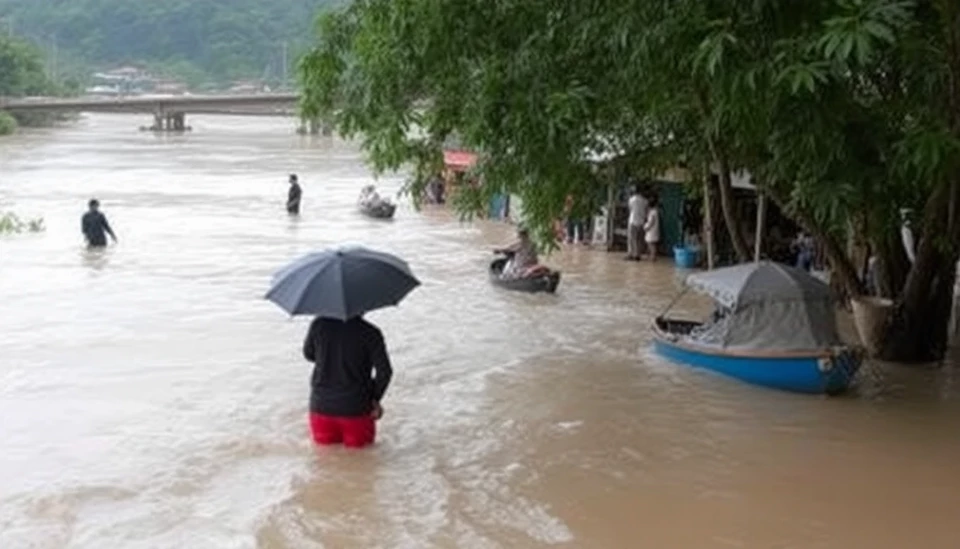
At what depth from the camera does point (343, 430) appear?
995 cm

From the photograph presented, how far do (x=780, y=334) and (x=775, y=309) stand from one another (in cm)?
26

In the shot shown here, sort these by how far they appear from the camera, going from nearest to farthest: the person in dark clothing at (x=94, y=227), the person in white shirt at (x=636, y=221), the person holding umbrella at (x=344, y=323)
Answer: the person holding umbrella at (x=344, y=323) → the person in white shirt at (x=636, y=221) → the person in dark clothing at (x=94, y=227)

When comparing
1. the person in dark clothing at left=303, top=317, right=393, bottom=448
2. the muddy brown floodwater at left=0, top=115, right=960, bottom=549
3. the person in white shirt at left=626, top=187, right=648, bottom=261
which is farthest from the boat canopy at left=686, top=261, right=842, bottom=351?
the person in white shirt at left=626, top=187, right=648, bottom=261

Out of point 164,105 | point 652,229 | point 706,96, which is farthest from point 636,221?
point 164,105

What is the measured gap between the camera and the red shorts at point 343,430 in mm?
9805

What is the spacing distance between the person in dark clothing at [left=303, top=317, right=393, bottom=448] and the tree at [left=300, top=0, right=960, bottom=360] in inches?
85.7

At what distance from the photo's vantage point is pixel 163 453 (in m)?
10.5

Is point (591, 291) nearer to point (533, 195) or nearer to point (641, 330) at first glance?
point (641, 330)

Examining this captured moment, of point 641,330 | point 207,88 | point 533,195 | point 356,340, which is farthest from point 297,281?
point 207,88

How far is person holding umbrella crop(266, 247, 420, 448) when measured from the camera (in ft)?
30.4

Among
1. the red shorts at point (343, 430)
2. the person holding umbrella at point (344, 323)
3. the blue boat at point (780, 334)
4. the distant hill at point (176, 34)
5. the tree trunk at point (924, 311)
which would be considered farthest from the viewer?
the distant hill at point (176, 34)

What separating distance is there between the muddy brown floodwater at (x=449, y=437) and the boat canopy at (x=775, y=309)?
1.80ft

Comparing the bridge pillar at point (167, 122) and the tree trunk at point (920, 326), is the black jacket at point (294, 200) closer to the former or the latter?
the tree trunk at point (920, 326)

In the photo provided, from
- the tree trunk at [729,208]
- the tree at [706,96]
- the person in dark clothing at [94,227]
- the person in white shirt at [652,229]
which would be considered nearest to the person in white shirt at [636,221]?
the person in white shirt at [652,229]
